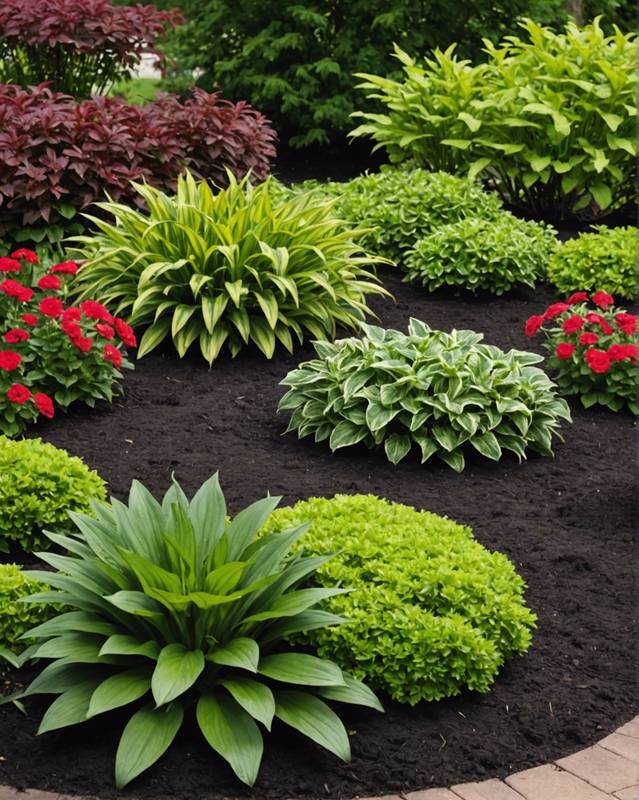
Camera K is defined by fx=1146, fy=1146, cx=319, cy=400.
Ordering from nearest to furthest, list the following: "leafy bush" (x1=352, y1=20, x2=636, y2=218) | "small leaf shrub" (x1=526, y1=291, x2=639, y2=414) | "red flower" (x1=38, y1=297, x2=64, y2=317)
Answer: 1. "red flower" (x1=38, y1=297, x2=64, y2=317)
2. "small leaf shrub" (x1=526, y1=291, x2=639, y2=414)
3. "leafy bush" (x1=352, y1=20, x2=636, y2=218)

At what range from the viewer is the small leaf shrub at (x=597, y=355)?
19.6 ft

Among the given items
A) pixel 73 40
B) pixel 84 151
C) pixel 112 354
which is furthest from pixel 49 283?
pixel 73 40

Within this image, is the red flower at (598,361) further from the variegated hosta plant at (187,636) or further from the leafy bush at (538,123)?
the leafy bush at (538,123)

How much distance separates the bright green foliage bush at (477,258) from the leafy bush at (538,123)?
1.34 m

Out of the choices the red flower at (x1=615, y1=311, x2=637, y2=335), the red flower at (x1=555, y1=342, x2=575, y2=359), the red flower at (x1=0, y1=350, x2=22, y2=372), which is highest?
the red flower at (x1=615, y1=311, x2=637, y2=335)

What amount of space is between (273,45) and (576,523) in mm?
7743

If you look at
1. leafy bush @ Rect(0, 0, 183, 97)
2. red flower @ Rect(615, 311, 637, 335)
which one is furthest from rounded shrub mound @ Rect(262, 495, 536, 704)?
leafy bush @ Rect(0, 0, 183, 97)

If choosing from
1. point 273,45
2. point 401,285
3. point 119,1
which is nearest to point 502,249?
point 401,285

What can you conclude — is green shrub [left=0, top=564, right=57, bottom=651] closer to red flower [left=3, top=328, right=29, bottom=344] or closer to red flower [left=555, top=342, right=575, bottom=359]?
red flower [left=3, top=328, right=29, bottom=344]

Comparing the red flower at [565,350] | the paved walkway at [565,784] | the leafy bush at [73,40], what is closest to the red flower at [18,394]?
the paved walkway at [565,784]

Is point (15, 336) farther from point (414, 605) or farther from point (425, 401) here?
point (414, 605)

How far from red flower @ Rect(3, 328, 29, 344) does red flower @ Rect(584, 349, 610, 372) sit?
2812 millimetres

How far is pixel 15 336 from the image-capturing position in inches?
215

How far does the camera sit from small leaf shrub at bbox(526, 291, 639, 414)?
235 inches
